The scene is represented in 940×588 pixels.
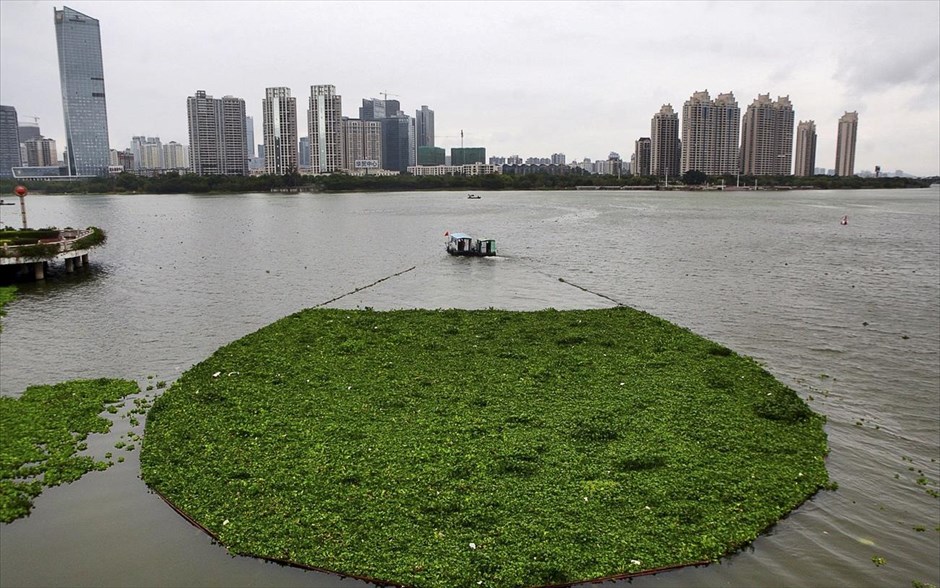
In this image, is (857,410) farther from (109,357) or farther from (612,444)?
(109,357)

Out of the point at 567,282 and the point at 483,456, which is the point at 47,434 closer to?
the point at 483,456

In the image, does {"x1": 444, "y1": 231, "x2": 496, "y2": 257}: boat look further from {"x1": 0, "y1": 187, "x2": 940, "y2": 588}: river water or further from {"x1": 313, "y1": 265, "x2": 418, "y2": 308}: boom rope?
{"x1": 313, "y1": 265, "x2": 418, "y2": 308}: boom rope

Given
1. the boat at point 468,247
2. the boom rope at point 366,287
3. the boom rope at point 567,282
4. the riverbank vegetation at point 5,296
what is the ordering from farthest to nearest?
the boat at point 468,247 < the boom rope at point 567,282 < the boom rope at point 366,287 < the riverbank vegetation at point 5,296

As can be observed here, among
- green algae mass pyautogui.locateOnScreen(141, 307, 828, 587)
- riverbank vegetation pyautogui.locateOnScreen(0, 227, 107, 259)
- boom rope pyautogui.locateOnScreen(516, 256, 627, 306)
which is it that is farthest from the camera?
riverbank vegetation pyautogui.locateOnScreen(0, 227, 107, 259)

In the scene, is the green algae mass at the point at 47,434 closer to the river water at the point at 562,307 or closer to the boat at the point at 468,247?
the river water at the point at 562,307

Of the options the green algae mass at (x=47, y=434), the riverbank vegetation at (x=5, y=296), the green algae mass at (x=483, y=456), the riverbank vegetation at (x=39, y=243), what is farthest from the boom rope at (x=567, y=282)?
the riverbank vegetation at (x=39, y=243)

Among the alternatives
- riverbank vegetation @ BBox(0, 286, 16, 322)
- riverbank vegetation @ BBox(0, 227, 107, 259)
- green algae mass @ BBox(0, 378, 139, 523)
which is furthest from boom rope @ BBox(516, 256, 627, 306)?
riverbank vegetation @ BBox(0, 227, 107, 259)
